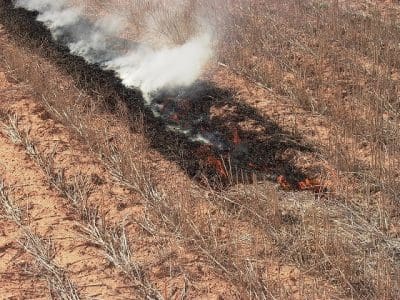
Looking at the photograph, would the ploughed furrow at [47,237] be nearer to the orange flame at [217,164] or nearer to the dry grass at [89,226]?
the dry grass at [89,226]

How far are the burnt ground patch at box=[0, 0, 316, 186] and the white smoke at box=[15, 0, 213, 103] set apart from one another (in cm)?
21

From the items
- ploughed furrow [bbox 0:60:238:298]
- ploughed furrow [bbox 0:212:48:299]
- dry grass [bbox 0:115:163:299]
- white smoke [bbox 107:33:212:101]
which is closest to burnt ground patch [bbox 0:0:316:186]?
white smoke [bbox 107:33:212:101]

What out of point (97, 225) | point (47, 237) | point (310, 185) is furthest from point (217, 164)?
point (47, 237)

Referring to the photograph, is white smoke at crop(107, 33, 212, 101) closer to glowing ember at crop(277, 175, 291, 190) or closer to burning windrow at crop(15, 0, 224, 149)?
burning windrow at crop(15, 0, 224, 149)

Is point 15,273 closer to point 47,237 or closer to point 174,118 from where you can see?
point 47,237

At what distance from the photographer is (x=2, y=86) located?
5945mm

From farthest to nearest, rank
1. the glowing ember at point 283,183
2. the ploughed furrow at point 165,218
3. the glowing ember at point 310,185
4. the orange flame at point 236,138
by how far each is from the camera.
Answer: the orange flame at point 236,138
the glowing ember at point 283,183
the glowing ember at point 310,185
the ploughed furrow at point 165,218

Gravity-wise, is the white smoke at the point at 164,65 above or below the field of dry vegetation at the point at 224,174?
above

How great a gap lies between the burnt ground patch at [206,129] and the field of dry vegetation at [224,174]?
0.02 meters

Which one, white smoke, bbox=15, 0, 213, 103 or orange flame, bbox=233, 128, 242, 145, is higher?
white smoke, bbox=15, 0, 213, 103

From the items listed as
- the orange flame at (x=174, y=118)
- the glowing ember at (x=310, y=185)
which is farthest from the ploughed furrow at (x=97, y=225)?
the glowing ember at (x=310, y=185)

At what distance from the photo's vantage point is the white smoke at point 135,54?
6.14m

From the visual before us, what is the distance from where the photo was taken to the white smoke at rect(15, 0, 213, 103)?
614 centimetres

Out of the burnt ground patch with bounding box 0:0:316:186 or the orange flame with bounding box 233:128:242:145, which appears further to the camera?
the orange flame with bounding box 233:128:242:145
